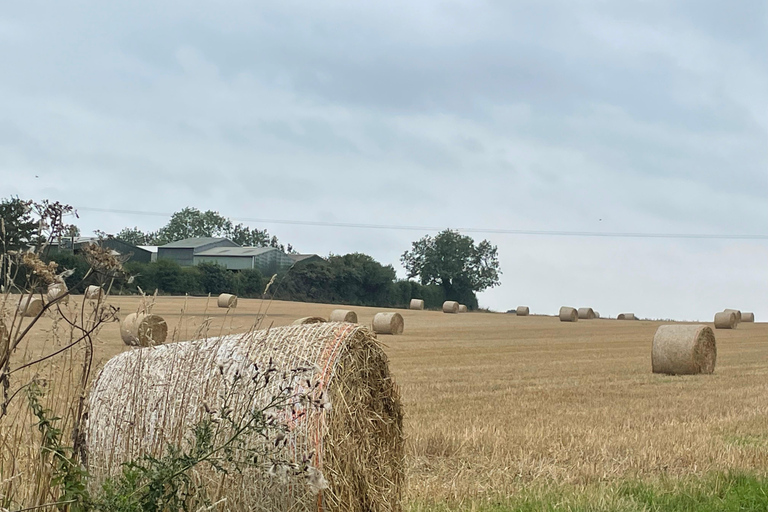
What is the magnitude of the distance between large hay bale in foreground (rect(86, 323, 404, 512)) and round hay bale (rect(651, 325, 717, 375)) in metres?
13.4

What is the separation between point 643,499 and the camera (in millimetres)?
6285

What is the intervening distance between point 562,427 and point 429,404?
2.42 m

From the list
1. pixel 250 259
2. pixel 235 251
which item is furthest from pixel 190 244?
pixel 250 259

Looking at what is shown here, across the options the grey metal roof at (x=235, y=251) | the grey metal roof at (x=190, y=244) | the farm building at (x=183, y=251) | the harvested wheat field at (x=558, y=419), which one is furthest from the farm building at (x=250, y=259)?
the harvested wheat field at (x=558, y=419)

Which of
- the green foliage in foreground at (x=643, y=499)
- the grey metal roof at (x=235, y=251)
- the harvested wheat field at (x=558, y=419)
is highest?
the grey metal roof at (x=235, y=251)

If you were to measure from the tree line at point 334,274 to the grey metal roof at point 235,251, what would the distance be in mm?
3264

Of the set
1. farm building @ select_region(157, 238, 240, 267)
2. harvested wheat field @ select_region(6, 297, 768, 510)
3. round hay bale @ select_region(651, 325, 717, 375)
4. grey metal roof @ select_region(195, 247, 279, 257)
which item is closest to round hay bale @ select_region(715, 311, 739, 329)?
harvested wheat field @ select_region(6, 297, 768, 510)

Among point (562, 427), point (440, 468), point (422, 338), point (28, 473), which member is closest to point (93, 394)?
point (28, 473)

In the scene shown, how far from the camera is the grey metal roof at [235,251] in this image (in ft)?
216

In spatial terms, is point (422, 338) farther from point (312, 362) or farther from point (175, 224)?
point (175, 224)

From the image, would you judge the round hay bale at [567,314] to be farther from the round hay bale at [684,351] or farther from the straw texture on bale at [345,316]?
the round hay bale at [684,351]

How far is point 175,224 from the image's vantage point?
312 feet

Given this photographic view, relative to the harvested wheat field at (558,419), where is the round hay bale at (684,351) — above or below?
above

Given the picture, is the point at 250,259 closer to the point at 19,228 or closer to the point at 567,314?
the point at 567,314
